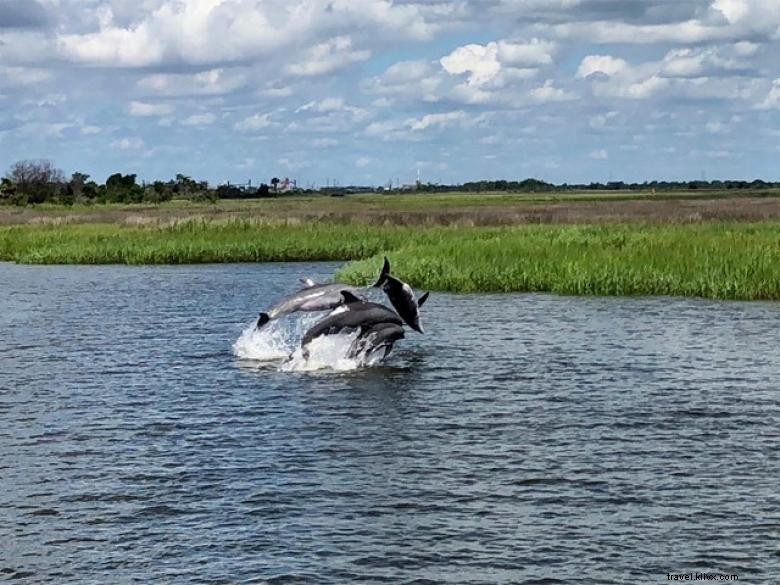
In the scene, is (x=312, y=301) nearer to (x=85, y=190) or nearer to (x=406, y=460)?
(x=406, y=460)

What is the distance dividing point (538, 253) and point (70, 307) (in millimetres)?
14318

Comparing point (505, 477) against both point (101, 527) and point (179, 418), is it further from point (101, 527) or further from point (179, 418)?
point (179, 418)

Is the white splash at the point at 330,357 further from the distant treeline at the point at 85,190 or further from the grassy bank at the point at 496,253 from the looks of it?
the distant treeline at the point at 85,190

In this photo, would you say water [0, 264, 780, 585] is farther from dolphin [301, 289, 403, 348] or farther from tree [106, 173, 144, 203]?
tree [106, 173, 144, 203]

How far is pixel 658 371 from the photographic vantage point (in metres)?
21.5

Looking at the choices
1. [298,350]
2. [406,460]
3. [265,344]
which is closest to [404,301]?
[298,350]

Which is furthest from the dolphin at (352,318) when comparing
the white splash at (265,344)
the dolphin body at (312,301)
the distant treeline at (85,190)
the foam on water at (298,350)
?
the distant treeline at (85,190)

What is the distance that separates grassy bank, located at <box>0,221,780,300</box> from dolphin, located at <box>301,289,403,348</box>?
44.8 ft

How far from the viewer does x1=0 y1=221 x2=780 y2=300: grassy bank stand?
33.8 m

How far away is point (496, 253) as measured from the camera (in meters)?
38.5

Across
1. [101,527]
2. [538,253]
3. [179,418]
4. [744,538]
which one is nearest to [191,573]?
[101,527]

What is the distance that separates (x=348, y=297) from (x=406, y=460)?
6.37 m

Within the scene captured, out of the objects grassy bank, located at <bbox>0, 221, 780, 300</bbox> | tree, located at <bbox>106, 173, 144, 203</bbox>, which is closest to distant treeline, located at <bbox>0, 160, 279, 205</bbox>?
tree, located at <bbox>106, 173, 144, 203</bbox>

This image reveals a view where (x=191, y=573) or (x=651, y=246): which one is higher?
(x=651, y=246)
